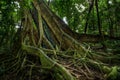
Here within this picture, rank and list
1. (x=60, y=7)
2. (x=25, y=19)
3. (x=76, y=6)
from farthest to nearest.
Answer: (x=76, y=6), (x=60, y=7), (x=25, y=19)

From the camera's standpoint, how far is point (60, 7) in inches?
334

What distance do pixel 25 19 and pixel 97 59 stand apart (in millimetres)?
2247

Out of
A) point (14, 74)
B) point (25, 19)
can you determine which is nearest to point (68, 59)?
point (14, 74)

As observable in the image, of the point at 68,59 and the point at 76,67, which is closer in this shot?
the point at 76,67

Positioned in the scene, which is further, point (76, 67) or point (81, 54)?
point (81, 54)

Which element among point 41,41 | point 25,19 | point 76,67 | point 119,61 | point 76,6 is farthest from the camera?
point 76,6

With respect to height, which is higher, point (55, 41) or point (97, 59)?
point (55, 41)

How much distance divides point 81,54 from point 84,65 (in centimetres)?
54

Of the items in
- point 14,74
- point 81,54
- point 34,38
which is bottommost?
point 14,74

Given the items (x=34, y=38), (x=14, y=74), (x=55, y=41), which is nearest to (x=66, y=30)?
(x=55, y=41)

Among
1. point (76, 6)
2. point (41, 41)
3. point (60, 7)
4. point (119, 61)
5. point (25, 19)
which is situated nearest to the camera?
point (119, 61)

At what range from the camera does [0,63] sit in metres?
6.52

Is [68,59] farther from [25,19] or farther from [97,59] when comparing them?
[25,19]

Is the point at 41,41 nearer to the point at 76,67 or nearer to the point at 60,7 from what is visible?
the point at 76,67
